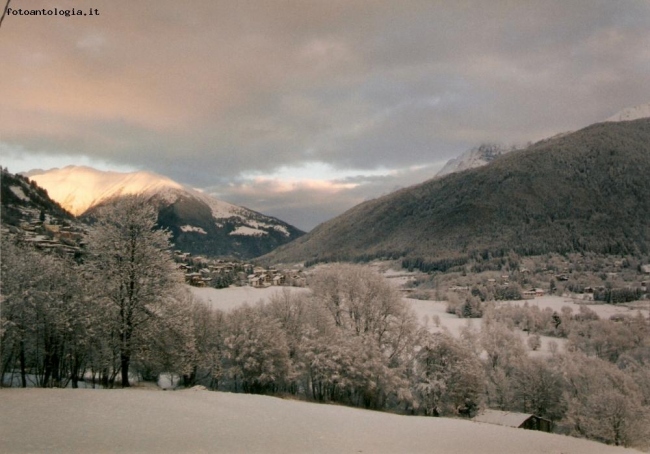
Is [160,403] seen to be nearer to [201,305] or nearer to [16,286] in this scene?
[16,286]

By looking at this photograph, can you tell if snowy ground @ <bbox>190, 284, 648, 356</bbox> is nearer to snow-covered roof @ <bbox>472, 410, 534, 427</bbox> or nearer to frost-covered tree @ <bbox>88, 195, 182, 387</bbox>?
snow-covered roof @ <bbox>472, 410, 534, 427</bbox>

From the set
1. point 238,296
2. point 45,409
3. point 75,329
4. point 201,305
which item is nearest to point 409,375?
point 201,305

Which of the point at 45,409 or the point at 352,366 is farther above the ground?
the point at 45,409

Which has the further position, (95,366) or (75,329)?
(95,366)

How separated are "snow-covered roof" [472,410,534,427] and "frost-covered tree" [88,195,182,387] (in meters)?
37.0

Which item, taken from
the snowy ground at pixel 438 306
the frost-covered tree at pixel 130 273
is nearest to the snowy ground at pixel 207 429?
the frost-covered tree at pixel 130 273

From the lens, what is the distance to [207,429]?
17.7 meters

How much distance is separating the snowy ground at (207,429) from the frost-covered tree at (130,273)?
5692 millimetres

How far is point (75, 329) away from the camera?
30531 mm

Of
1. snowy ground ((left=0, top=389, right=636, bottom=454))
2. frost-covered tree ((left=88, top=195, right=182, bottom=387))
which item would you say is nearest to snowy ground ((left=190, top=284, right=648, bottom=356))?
frost-covered tree ((left=88, top=195, right=182, bottom=387))

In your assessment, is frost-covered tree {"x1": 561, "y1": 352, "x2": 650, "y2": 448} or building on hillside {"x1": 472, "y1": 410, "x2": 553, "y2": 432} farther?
frost-covered tree {"x1": 561, "y1": 352, "x2": 650, "y2": 448}

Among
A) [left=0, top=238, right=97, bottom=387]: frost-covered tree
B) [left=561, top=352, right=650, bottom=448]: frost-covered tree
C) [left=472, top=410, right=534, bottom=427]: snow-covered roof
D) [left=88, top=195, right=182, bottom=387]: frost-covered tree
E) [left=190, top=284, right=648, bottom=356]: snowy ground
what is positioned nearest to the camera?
[left=0, top=238, right=97, bottom=387]: frost-covered tree

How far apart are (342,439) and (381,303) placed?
30.9m

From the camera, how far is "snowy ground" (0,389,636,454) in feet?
48.2
